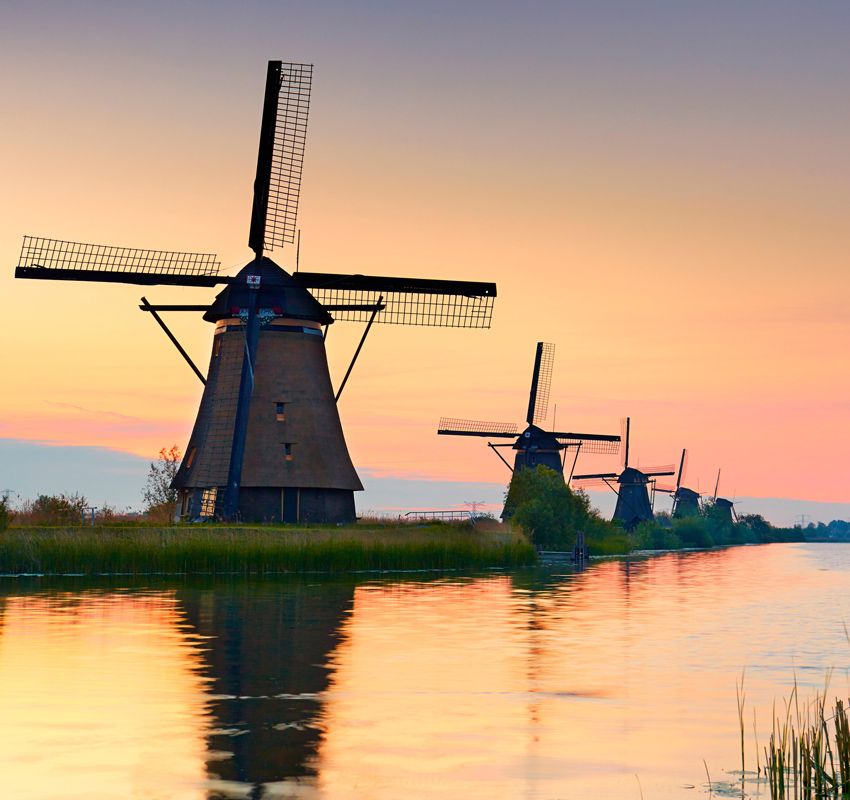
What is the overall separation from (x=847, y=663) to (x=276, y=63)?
107 feet

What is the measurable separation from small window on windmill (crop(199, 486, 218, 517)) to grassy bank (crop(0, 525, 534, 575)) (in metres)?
3.30

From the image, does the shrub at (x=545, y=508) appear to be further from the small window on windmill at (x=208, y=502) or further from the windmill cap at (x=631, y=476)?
the windmill cap at (x=631, y=476)

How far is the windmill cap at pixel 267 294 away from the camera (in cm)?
4812

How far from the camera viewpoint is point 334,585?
4169 centimetres

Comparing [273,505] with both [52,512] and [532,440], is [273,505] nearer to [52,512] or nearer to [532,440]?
[52,512]

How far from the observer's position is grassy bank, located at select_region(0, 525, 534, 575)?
140 ft

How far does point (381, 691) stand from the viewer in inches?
751

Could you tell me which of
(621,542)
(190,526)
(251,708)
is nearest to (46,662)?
(251,708)

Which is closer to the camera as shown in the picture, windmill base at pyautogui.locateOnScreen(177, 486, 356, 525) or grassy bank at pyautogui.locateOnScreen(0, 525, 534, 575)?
grassy bank at pyautogui.locateOnScreen(0, 525, 534, 575)

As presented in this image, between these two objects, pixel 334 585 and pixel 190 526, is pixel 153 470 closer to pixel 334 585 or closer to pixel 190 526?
pixel 190 526

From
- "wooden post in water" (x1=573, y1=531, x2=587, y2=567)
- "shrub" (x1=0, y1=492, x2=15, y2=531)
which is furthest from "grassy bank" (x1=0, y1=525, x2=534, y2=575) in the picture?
"wooden post in water" (x1=573, y1=531, x2=587, y2=567)

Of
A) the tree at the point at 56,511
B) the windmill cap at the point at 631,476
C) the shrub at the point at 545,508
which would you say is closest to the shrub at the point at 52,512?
the tree at the point at 56,511

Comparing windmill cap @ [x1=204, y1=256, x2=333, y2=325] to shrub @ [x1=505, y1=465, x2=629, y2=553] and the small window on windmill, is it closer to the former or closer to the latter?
the small window on windmill

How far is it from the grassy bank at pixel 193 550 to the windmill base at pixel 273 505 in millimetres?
1376
